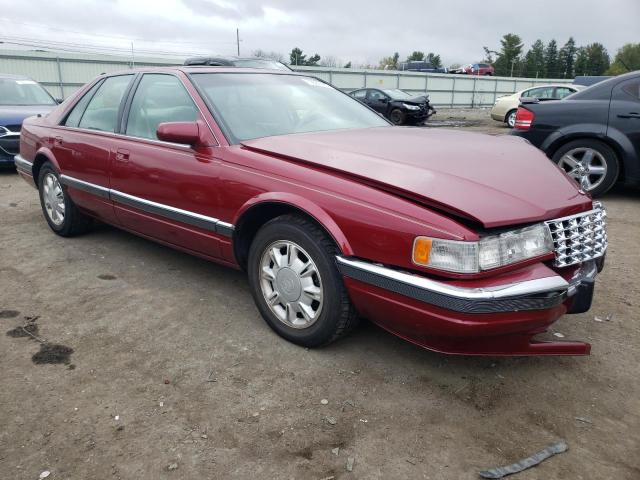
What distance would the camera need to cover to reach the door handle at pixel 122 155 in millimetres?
3717

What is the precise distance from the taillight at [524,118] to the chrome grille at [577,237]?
3983 millimetres

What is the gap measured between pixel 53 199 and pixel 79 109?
90 cm

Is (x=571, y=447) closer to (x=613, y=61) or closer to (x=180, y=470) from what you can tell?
(x=180, y=470)

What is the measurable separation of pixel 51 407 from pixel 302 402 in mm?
1142

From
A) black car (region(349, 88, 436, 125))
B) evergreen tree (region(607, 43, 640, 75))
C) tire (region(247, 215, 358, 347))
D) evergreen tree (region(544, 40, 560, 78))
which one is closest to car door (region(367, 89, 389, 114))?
black car (region(349, 88, 436, 125))

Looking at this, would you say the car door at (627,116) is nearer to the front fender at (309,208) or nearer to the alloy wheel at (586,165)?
the alloy wheel at (586,165)

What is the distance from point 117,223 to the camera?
4121mm

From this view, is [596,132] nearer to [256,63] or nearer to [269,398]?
[269,398]

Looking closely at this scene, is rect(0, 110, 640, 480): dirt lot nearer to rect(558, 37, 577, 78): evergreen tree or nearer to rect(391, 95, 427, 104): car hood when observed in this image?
rect(391, 95, 427, 104): car hood

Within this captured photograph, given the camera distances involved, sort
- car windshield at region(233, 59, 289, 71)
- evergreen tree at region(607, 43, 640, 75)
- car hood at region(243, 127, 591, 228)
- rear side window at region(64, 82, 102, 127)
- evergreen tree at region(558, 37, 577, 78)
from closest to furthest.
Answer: car hood at region(243, 127, 591, 228)
rear side window at region(64, 82, 102, 127)
car windshield at region(233, 59, 289, 71)
evergreen tree at region(607, 43, 640, 75)
evergreen tree at region(558, 37, 577, 78)

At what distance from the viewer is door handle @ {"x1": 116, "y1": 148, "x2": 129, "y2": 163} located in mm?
3717

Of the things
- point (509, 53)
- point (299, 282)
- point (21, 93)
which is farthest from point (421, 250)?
point (509, 53)

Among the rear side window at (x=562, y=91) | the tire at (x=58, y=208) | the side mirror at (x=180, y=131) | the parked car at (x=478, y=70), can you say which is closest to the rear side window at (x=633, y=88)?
the side mirror at (x=180, y=131)

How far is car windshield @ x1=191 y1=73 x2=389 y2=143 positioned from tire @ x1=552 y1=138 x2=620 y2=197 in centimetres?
323
